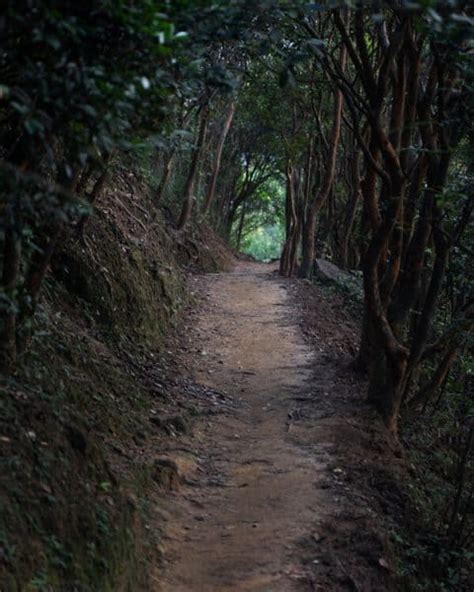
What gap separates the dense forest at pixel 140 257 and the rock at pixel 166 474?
34cm

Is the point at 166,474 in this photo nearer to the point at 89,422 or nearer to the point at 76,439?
the point at 89,422

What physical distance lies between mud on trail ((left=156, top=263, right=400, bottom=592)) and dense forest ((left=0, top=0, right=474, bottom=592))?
27 cm

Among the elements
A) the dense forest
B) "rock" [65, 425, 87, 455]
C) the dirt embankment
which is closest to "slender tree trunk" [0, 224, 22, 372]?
the dense forest

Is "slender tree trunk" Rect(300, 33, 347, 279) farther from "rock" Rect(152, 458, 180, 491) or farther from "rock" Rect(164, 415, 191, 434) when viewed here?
"rock" Rect(152, 458, 180, 491)

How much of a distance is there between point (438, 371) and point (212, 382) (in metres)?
3.35

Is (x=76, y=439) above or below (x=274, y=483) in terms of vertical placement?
above

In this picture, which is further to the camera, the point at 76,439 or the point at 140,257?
the point at 140,257

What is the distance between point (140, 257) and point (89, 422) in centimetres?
614

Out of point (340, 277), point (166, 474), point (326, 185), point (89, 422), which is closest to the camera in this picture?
point (89, 422)

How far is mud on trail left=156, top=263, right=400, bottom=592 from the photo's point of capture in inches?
247

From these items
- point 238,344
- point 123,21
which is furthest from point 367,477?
point 123,21

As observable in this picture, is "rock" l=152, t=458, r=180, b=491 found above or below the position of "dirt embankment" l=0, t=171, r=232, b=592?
below

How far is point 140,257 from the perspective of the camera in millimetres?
12977

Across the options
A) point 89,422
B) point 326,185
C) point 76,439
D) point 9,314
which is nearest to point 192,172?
point 326,185
